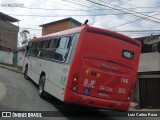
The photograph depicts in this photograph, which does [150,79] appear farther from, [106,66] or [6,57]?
[6,57]

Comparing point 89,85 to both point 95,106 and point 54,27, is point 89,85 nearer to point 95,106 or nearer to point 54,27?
point 95,106

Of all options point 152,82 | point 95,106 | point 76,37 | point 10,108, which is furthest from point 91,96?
point 152,82

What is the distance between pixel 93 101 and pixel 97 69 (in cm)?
109

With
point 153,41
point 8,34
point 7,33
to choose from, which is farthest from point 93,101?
point 8,34

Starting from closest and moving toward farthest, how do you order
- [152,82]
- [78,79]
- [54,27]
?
[78,79], [152,82], [54,27]

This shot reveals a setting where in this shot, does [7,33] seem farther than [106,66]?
Yes

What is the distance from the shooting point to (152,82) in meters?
18.5

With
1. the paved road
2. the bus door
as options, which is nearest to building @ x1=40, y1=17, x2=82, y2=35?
the paved road

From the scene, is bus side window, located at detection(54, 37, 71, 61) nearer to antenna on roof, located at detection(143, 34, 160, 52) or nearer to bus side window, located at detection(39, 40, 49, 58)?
bus side window, located at detection(39, 40, 49, 58)

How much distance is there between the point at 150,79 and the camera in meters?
18.7

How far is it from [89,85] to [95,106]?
2.48ft

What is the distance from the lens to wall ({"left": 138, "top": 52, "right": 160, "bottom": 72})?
20.9 metres

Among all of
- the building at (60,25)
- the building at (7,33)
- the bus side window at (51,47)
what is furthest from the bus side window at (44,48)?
the building at (7,33)

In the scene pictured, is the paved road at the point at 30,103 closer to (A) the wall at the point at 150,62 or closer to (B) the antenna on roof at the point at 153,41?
(B) the antenna on roof at the point at 153,41
